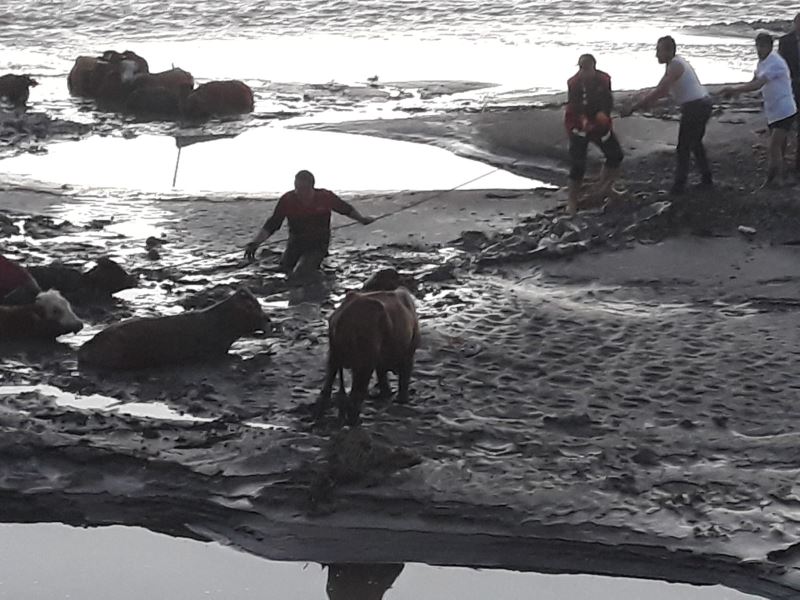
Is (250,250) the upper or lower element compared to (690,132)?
lower

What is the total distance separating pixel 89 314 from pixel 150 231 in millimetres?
2971

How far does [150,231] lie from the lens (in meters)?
15.0

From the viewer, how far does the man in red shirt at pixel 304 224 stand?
13.3 meters

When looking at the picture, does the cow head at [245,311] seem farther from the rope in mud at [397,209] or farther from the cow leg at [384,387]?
the rope in mud at [397,209]

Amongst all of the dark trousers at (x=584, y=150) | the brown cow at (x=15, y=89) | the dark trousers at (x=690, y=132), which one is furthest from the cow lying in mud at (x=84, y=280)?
the brown cow at (x=15, y=89)

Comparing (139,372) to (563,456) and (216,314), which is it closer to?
(216,314)

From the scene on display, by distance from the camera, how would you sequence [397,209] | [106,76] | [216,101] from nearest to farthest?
[397,209], [216,101], [106,76]

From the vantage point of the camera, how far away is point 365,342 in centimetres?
908

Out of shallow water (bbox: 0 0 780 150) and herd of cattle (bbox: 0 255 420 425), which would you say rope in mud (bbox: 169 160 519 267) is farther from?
shallow water (bbox: 0 0 780 150)

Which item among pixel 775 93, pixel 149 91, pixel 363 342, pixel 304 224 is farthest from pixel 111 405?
pixel 149 91

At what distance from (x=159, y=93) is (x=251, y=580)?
1554 cm

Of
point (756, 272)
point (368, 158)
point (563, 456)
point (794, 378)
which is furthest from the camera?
point (368, 158)

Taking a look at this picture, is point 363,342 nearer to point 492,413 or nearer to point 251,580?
point 492,413

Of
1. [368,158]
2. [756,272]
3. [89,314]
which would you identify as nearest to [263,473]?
[89,314]
